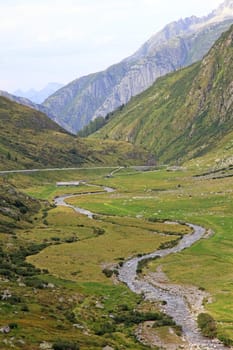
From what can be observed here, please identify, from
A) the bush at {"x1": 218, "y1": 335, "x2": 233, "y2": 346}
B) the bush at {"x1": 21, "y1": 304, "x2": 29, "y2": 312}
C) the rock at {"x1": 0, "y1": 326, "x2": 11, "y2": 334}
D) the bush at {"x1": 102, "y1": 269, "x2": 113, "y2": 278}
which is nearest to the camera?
the rock at {"x1": 0, "y1": 326, "x2": 11, "y2": 334}

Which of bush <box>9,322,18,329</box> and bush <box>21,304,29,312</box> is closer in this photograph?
bush <box>9,322,18,329</box>

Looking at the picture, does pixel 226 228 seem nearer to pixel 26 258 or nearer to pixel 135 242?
pixel 135 242

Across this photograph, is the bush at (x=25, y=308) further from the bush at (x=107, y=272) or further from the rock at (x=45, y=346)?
the bush at (x=107, y=272)

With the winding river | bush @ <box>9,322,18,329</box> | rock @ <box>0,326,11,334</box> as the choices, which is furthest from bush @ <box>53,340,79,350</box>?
the winding river

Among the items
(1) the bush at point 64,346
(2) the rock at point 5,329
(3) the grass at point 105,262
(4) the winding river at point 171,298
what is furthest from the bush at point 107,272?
→ (1) the bush at point 64,346

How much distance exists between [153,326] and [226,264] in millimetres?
44635

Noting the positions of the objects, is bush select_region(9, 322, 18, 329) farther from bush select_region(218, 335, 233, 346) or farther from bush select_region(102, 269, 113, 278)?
bush select_region(102, 269, 113, 278)

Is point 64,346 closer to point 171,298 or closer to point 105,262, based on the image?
point 171,298

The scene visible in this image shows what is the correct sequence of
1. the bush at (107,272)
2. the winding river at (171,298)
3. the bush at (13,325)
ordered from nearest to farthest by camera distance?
the bush at (13,325)
the winding river at (171,298)
the bush at (107,272)

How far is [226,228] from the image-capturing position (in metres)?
156

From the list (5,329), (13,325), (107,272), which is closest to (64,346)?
(5,329)

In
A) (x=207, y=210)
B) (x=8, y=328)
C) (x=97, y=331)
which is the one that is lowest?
(x=207, y=210)

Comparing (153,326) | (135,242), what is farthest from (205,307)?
(135,242)

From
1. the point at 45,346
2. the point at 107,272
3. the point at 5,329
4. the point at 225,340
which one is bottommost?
the point at 107,272
